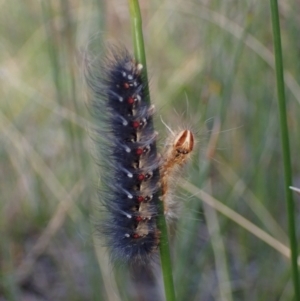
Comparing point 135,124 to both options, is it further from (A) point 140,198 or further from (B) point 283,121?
(B) point 283,121

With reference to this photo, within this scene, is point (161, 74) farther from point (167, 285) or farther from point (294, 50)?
point (167, 285)

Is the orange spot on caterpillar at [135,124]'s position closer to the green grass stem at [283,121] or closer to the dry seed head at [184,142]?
the dry seed head at [184,142]

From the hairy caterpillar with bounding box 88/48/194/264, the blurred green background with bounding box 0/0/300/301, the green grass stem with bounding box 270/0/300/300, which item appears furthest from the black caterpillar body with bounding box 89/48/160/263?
the blurred green background with bounding box 0/0/300/301

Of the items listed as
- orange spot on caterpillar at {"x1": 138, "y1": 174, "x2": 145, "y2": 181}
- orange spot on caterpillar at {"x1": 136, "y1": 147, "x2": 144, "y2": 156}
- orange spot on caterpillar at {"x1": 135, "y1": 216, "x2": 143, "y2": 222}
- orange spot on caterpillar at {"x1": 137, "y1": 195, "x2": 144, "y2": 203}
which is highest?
orange spot on caterpillar at {"x1": 136, "y1": 147, "x2": 144, "y2": 156}

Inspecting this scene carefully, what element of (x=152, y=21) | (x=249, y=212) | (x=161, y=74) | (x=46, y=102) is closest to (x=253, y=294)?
(x=249, y=212)

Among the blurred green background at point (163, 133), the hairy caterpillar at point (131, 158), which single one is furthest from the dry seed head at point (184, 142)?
the blurred green background at point (163, 133)

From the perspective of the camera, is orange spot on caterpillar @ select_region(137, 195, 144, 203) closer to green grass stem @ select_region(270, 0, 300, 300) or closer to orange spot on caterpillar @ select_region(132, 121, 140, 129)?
orange spot on caterpillar @ select_region(132, 121, 140, 129)

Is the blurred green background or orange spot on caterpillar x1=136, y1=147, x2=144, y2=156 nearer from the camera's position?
orange spot on caterpillar x1=136, y1=147, x2=144, y2=156
